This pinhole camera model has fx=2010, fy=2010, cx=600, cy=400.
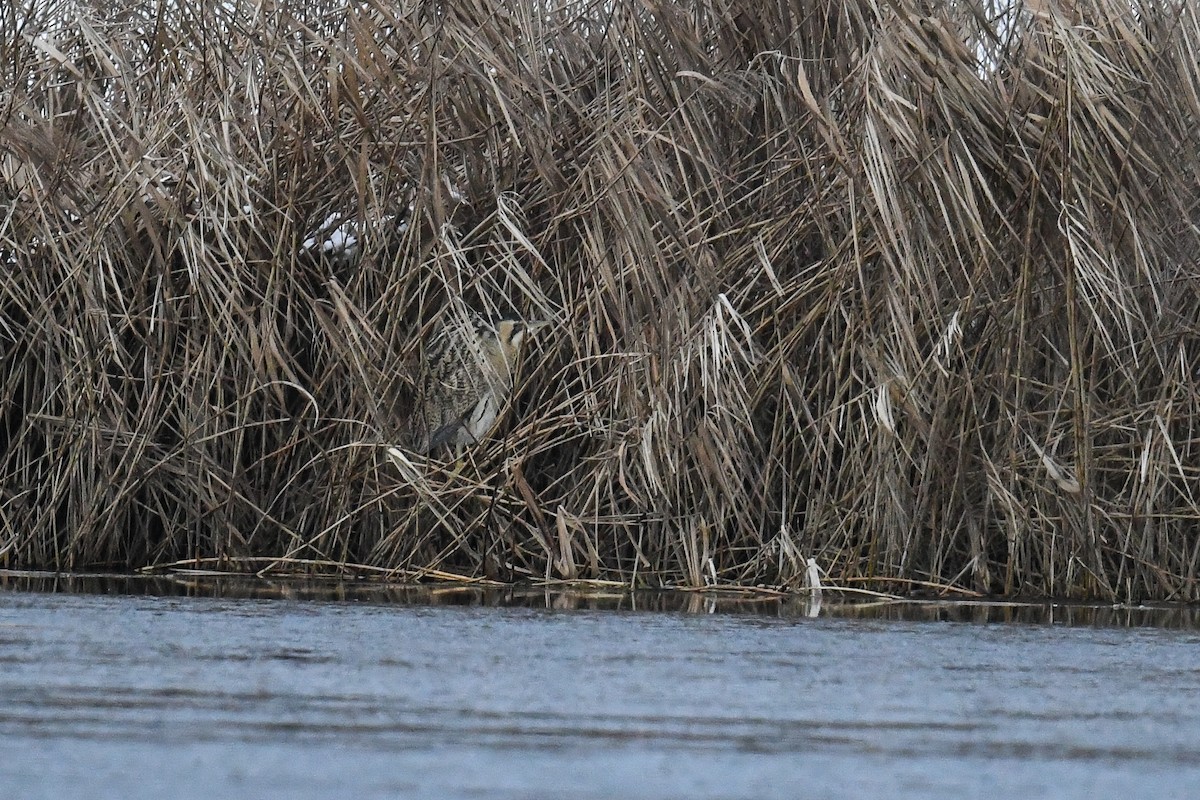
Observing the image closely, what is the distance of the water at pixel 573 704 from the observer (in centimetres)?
208

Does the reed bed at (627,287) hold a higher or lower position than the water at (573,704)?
higher

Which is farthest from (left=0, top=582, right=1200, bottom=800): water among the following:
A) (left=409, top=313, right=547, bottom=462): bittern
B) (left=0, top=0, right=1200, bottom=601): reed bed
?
(left=409, top=313, right=547, bottom=462): bittern

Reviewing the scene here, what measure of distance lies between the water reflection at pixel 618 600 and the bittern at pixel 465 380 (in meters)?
0.41

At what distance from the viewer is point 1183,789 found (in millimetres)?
2064

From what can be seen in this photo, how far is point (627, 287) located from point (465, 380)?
426 mm

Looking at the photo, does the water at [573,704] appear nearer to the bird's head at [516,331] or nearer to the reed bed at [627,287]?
the reed bed at [627,287]

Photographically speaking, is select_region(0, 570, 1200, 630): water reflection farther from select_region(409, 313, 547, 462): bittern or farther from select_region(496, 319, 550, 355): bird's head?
select_region(496, 319, 550, 355): bird's head

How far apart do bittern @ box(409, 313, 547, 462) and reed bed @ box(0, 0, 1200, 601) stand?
0.05 m

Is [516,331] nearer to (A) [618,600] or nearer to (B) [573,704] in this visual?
(A) [618,600]

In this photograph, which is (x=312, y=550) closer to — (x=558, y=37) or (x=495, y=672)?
(x=558, y=37)

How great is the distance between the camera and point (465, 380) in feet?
15.1

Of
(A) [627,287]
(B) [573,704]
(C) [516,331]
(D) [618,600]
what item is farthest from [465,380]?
(B) [573,704]

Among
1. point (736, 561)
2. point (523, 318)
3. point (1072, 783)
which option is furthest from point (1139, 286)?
→ point (1072, 783)

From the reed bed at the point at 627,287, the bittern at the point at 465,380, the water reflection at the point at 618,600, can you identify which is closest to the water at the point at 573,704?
the water reflection at the point at 618,600
